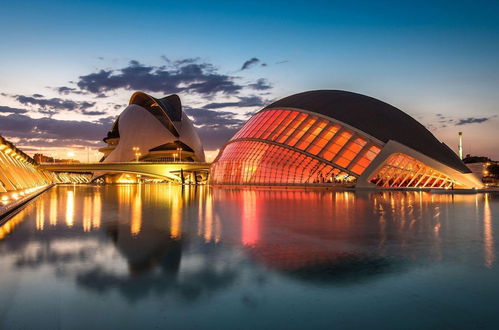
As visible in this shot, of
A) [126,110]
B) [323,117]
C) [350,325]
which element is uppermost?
[126,110]

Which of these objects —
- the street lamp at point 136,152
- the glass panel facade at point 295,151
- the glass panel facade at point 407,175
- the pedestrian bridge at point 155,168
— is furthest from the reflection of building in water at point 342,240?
the street lamp at point 136,152

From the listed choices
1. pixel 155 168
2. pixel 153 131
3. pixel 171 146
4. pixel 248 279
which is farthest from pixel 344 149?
pixel 171 146

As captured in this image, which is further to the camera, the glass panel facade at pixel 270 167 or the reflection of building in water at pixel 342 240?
the glass panel facade at pixel 270 167

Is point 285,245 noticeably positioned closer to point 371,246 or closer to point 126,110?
point 371,246

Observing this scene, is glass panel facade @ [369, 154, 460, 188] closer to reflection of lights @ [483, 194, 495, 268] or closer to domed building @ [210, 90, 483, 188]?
domed building @ [210, 90, 483, 188]

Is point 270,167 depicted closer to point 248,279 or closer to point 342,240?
point 342,240

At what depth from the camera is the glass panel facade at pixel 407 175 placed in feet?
141

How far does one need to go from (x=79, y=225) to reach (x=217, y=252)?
22.0 ft

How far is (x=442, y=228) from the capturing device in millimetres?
12773

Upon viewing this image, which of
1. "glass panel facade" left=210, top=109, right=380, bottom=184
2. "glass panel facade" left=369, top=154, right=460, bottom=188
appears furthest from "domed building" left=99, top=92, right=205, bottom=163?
"glass panel facade" left=369, top=154, right=460, bottom=188

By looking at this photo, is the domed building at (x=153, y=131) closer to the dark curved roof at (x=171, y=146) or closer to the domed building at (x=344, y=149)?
the dark curved roof at (x=171, y=146)

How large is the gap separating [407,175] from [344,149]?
22.2 feet

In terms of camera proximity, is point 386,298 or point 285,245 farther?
point 285,245

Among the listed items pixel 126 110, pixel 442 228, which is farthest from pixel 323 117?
pixel 126 110
